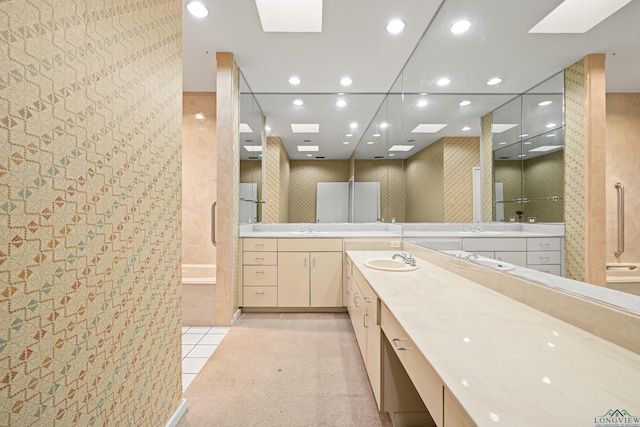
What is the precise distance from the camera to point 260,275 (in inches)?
122

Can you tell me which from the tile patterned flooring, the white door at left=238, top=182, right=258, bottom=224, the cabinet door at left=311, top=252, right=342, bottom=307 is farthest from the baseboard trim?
the white door at left=238, top=182, right=258, bottom=224

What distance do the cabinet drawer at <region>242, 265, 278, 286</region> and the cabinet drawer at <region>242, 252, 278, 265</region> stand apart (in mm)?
47

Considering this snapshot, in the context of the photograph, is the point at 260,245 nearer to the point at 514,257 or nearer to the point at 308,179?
the point at 308,179

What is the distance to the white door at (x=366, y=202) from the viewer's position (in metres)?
3.59

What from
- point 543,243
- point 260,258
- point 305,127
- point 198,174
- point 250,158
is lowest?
point 260,258

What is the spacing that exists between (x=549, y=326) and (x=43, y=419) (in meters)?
1.57

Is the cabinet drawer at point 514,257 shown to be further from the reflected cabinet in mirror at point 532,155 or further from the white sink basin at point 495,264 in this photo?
the reflected cabinet in mirror at point 532,155

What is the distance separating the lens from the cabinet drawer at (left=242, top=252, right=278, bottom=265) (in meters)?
3.08

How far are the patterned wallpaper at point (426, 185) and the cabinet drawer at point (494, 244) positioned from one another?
59cm

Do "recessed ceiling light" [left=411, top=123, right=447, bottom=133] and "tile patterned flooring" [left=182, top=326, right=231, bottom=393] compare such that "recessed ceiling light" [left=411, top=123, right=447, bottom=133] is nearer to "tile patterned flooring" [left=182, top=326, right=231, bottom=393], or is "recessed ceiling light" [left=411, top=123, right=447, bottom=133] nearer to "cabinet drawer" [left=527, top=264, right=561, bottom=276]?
"cabinet drawer" [left=527, top=264, right=561, bottom=276]

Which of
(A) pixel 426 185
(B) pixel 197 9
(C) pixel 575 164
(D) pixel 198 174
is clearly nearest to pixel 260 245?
→ (D) pixel 198 174

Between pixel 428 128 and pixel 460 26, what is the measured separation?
74 centimetres

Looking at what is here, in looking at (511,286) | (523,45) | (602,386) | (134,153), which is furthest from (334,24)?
(602,386)

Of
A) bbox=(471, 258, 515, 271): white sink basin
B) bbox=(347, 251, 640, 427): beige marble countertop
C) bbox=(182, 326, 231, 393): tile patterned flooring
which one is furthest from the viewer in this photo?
bbox=(182, 326, 231, 393): tile patterned flooring
